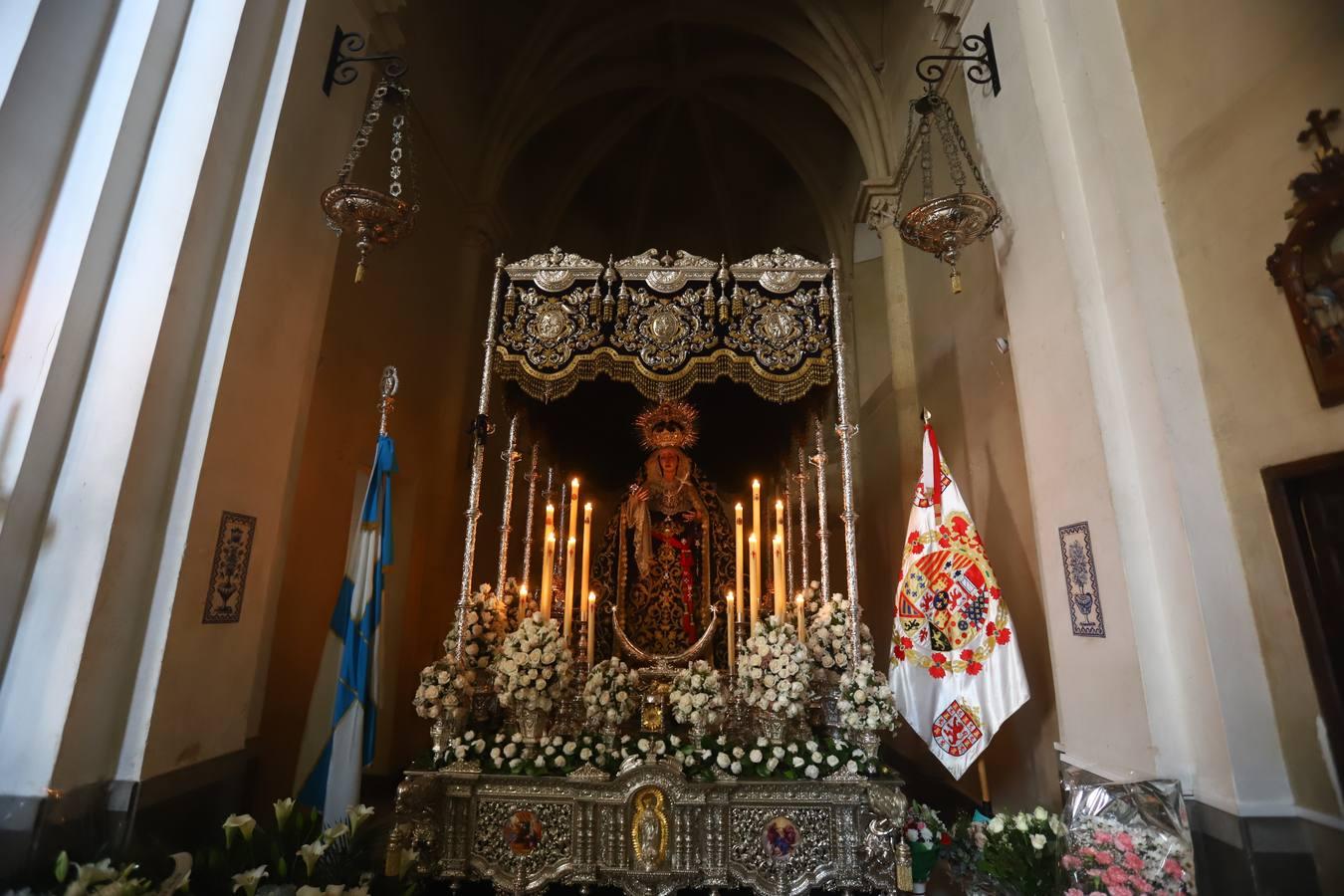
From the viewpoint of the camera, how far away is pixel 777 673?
3938mm

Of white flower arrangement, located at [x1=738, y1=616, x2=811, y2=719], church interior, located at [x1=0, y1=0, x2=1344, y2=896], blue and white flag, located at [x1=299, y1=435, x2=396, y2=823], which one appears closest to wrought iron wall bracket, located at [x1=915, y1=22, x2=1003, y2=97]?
church interior, located at [x1=0, y1=0, x2=1344, y2=896]

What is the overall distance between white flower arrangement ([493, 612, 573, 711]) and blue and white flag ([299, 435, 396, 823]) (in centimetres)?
89

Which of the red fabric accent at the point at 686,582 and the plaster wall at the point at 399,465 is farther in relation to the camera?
the red fabric accent at the point at 686,582

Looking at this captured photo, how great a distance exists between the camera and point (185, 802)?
10.0 feet

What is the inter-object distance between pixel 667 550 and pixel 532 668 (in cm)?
245

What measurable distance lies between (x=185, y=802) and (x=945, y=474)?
14.8ft

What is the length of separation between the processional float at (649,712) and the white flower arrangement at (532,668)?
0.04ft

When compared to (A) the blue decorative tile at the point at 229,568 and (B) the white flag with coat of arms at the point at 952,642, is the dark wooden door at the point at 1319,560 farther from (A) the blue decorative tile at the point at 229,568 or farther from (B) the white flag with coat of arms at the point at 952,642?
(A) the blue decorative tile at the point at 229,568

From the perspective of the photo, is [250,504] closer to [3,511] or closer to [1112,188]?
[3,511]

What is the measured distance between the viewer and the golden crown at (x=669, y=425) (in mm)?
6336

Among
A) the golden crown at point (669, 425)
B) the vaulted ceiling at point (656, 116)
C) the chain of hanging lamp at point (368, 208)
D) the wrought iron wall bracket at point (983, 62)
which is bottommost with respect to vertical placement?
the golden crown at point (669, 425)

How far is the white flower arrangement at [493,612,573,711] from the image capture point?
3873 mm

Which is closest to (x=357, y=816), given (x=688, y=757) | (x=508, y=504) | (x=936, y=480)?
(x=688, y=757)

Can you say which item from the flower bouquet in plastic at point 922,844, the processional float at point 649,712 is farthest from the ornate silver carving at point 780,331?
the flower bouquet in plastic at point 922,844
